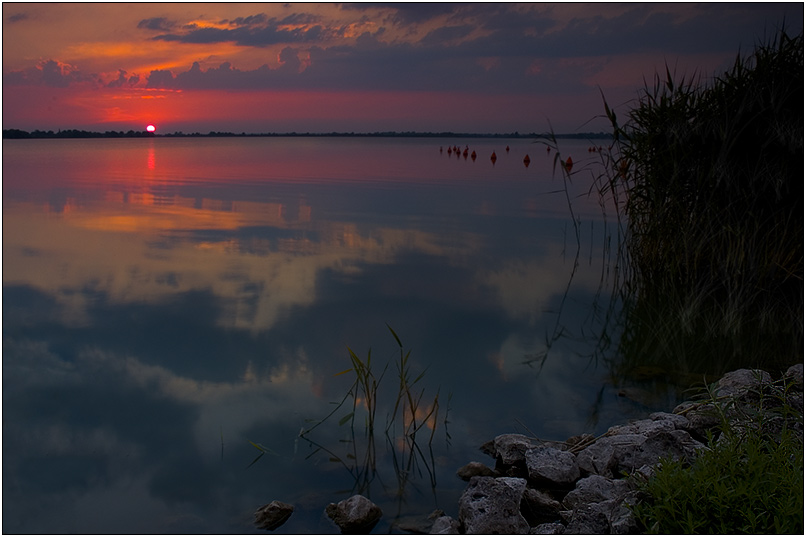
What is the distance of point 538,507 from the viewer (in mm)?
3074

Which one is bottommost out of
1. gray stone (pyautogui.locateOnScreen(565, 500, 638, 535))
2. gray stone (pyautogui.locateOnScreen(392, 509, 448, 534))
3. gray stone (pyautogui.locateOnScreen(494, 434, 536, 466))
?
gray stone (pyautogui.locateOnScreen(392, 509, 448, 534))

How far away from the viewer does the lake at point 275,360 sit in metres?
3.46

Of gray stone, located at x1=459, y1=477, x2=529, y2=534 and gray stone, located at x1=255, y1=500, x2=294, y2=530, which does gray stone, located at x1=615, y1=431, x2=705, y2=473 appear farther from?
gray stone, located at x1=255, y1=500, x2=294, y2=530

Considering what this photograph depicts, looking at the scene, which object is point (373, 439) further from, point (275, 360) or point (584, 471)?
point (275, 360)

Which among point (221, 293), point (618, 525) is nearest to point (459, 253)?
point (221, 293)

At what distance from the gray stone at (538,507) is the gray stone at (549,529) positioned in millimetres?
237

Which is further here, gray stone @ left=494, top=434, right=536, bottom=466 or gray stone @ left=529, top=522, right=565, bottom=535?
gray stone @ left=494, top=434, right=536, bottom=466

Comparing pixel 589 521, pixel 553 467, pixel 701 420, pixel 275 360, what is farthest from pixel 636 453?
pixel 275 360

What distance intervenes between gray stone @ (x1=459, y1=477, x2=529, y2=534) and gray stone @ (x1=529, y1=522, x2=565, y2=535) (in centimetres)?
9

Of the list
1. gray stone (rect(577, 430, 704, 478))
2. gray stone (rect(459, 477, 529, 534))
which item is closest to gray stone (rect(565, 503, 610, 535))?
gray stone (rect(459, 477, 529, 534))

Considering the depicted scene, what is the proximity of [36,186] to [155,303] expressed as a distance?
13.0 m

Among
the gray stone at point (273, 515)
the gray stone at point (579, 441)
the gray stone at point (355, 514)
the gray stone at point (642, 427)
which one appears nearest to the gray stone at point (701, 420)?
the gray stone at point (642, 427)

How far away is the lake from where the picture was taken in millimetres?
3459

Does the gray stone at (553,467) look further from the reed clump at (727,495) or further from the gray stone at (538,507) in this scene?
the reed clump at (727,495)
